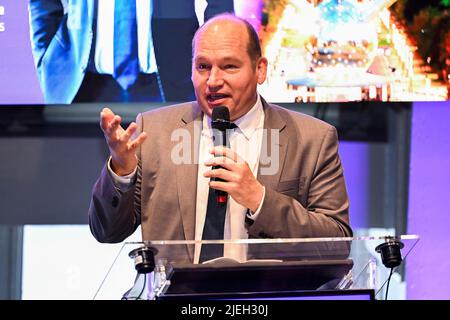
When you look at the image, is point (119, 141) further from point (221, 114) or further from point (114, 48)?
point (114, 48)

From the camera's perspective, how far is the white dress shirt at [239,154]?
286 centimetres

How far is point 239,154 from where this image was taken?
9.84ft

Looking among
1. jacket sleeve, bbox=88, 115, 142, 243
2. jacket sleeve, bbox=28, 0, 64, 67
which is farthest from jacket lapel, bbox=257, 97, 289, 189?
jacket sleeve, bbox=28, 0, 64, 67

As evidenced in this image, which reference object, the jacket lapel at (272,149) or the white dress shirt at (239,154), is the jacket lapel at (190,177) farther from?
the jacket lapel at (272,149)

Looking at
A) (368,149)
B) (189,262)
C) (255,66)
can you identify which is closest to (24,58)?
(255,66)

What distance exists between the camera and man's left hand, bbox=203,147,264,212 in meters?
2.43

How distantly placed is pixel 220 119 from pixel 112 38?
1.54 m

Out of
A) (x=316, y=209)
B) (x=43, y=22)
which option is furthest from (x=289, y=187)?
(x=43, y=22)

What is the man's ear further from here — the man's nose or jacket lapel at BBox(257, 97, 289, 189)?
the man's nose

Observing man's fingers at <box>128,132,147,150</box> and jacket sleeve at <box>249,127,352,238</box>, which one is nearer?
man's fingers at <box>128,132,147,150</box>

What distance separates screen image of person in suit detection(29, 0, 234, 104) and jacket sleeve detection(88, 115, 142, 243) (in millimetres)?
1181

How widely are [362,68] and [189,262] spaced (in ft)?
6.85

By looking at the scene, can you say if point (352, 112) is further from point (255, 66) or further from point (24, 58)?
point (24, 58)
